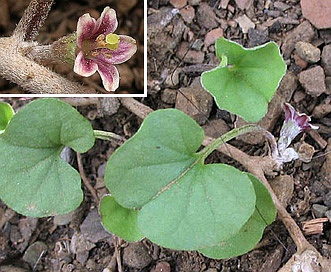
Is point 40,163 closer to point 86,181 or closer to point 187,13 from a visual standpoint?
point 86,181

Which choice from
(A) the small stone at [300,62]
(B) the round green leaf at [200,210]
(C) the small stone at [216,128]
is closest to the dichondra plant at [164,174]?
(B) the round green leaf at [200,210]

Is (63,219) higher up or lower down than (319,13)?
lower down

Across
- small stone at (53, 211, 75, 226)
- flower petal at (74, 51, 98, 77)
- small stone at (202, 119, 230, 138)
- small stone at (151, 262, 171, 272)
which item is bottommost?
small stone at (151, 262, 171, 272)

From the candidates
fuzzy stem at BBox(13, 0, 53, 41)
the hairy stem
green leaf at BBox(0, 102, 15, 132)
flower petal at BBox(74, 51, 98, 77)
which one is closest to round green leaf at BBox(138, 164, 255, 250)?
the hairy stem

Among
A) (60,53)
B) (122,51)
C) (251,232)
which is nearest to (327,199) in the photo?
(251,232)

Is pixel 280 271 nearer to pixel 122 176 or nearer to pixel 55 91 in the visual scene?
pixel 122 176

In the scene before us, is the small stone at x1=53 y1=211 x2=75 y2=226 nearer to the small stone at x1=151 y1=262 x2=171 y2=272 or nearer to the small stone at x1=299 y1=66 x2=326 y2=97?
the small stone at x1=151 y1=262 x2=171 y2=272
